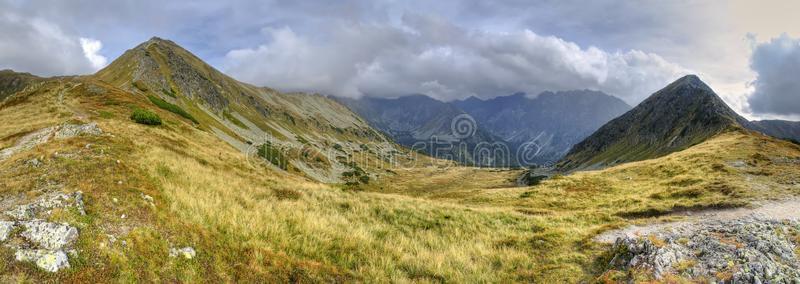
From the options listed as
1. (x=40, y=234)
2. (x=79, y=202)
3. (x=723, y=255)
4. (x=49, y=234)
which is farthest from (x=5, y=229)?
(x=723, y=255)

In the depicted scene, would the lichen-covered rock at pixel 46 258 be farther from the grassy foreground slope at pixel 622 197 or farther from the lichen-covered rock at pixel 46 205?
the grassy foreground slope at pixel 622 197

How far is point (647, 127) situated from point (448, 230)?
18893 cm

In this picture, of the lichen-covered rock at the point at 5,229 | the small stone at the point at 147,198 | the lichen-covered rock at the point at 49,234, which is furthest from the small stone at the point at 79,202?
the small stone at the point at 147,198

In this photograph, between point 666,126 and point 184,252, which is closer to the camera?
point 184,252

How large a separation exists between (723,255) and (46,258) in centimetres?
1607

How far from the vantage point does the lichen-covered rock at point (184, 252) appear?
8.70 m

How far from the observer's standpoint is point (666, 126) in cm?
15150

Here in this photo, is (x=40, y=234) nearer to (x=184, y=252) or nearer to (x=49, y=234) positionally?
(x=49, y=234)

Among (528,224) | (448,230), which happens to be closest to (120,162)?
(448,230)

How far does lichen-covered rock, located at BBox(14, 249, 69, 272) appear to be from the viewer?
7.07 meters

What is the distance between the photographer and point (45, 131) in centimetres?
2619

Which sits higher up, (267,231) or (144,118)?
(144,118)

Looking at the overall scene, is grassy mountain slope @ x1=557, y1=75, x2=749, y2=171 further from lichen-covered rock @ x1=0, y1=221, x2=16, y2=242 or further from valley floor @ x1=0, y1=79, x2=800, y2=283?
lichen-covered rock @ x1=0, y1=221, x2=16, y2=242

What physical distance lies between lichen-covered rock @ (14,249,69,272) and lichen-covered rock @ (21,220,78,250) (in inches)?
11.6
